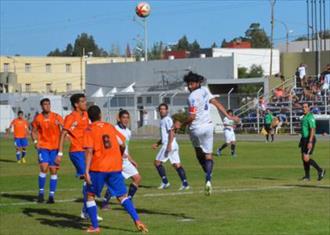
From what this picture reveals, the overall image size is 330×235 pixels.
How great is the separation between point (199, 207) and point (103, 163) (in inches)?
139

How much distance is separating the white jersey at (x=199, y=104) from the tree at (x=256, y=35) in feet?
442

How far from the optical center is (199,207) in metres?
14.8

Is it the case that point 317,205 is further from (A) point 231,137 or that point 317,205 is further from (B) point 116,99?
(B) point 116,99

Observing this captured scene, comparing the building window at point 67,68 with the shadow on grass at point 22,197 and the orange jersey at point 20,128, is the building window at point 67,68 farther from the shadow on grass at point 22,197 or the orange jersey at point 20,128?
the shadow on grass at point 22,197

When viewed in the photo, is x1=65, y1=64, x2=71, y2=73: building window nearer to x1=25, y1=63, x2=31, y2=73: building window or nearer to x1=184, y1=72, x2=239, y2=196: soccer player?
x1=25, y1=63, x2=31, y2=73: building window

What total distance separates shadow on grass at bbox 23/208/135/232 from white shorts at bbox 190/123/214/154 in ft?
6.92

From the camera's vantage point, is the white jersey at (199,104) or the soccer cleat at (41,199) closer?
the white jersey at (199,104)

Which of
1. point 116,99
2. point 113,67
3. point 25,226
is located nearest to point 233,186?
point 25,226

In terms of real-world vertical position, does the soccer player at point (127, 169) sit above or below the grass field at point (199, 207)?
above

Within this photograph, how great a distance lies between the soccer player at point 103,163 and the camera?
465 inches

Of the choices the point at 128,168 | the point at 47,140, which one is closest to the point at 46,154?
the point at 47,140

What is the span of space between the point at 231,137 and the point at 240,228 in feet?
76.3

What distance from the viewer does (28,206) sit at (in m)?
15.9

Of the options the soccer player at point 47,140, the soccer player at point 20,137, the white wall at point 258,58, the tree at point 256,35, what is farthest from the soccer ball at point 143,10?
the tree at point 256,35
